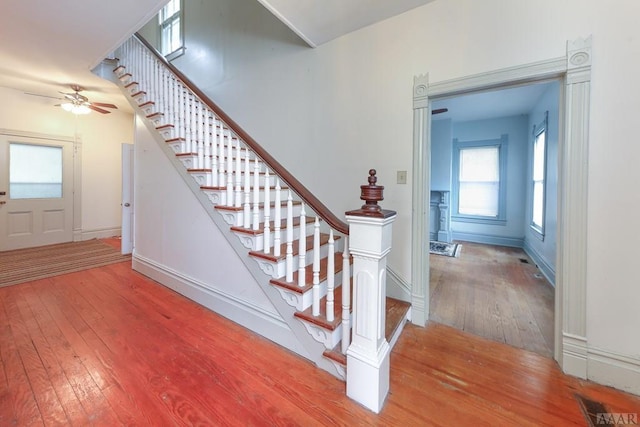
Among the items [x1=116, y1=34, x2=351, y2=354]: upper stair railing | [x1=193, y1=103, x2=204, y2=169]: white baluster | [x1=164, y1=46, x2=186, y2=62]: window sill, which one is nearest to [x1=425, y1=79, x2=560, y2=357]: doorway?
[x1=116, y1=34, x2=351, y2=354]: upper stair railing

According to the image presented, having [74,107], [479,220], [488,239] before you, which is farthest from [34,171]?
[488,239]

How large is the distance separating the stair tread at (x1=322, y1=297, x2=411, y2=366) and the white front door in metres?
5.62

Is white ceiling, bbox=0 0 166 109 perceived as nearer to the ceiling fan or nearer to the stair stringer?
the ceiling fan

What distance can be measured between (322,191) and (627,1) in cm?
233

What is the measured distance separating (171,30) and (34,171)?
343 centimetres

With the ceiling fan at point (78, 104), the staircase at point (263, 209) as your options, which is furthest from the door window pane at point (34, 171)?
the staircase at point (263, 209)

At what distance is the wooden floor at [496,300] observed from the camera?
2.02 m

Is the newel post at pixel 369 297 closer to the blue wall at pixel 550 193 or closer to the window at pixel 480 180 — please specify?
the blue wall at pixel 550 193

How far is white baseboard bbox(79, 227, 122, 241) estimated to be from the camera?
16.2ft

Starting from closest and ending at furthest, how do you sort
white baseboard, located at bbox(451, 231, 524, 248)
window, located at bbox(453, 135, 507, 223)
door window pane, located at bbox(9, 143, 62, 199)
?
door window pane, located at bbox(9, 143, 62, 199) < white baseboard, located at bbox(451, 231, 524, 248) < window, located at bbox(453, 135, 507, 223)

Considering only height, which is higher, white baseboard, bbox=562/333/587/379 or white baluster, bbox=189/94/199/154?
white baluster, bbox=189/94/199/154

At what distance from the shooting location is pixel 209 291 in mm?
2369

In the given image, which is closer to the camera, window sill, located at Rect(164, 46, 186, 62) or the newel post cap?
the newel post cap

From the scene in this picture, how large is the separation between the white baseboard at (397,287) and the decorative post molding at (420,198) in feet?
0.16
